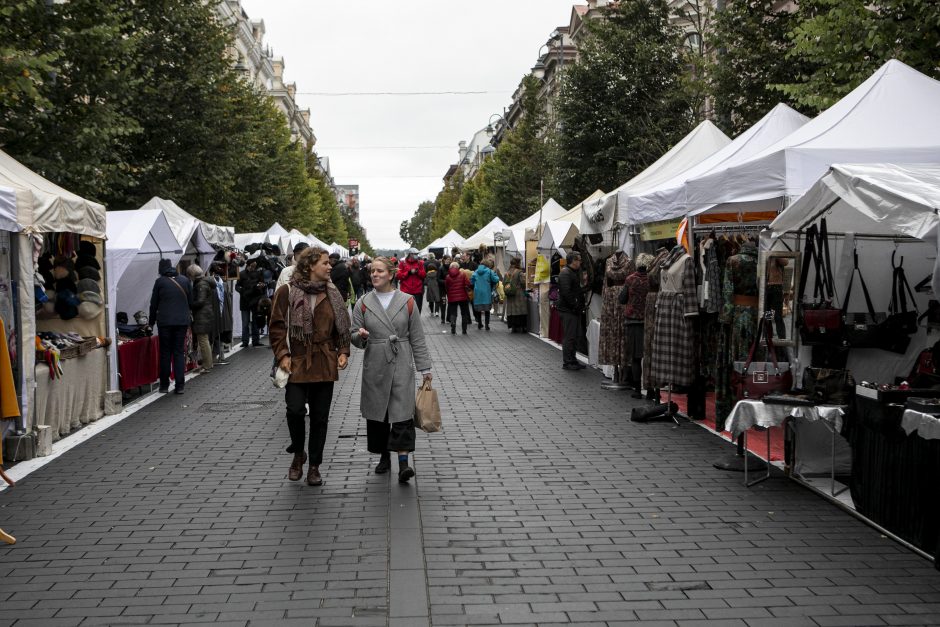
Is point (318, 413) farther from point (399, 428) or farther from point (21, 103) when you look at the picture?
point (21, 103)

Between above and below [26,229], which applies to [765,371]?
below

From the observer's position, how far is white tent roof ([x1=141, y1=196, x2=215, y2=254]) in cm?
1766

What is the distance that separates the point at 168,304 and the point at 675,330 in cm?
682

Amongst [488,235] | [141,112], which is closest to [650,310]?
[141,112]

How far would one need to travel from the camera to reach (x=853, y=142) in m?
8.93

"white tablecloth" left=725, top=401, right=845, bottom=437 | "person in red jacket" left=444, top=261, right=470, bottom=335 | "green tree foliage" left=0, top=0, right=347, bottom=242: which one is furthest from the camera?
"person in red jacket" left=444, top=261, right=470, bottom=335

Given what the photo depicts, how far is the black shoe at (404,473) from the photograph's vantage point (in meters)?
7.90

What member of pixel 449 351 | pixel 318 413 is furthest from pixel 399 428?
pixel 449 351

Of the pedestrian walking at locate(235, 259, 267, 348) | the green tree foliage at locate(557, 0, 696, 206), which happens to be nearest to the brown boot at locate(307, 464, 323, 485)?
the pedestrian walking at locate(235, 259, 267, 348)

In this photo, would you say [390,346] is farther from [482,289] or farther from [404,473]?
[482,289]

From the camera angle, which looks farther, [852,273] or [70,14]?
[70,14]

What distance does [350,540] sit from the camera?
6.29m

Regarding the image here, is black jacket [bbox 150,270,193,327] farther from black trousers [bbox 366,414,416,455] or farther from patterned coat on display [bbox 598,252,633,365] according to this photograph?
black trousers [bbox 366,414,416,455]

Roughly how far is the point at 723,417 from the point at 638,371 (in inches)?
125
